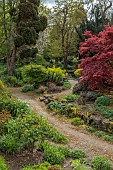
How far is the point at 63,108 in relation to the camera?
36.4 ft

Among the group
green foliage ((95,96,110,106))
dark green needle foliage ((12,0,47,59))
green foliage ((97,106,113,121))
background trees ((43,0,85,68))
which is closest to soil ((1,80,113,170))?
green foliage ((97,106,113,121))

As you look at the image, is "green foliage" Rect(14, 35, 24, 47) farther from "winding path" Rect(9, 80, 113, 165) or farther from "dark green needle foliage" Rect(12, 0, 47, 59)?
"winding path" Rect(9, 80, 113, 165)

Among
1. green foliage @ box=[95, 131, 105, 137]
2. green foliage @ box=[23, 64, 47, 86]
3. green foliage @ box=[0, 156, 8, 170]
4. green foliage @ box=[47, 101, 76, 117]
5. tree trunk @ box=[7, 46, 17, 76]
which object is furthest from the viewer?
tree trunk @ box=[7, 46, 17, 76]

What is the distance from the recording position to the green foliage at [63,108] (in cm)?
1065

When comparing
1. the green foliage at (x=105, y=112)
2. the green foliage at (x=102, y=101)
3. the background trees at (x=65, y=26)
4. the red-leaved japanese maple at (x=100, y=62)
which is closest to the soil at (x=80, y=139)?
the green foliage at (x=105, y=112)

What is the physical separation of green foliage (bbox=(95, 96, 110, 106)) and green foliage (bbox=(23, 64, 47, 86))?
5007mm

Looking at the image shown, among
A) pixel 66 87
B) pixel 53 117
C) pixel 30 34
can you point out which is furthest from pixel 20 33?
pixel 53 117

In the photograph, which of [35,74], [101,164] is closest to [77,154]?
[101,164]

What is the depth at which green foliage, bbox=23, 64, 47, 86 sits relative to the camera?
15.2 m

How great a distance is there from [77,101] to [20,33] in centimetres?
842

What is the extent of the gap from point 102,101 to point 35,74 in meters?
5.45

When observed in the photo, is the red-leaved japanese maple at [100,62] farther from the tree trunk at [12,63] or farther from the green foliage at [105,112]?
the tree trunk at [12,63]

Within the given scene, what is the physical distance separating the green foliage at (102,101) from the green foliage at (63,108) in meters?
1.22

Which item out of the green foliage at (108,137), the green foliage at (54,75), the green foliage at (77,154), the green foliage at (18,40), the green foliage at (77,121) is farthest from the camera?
the green foliage at (18,40)
